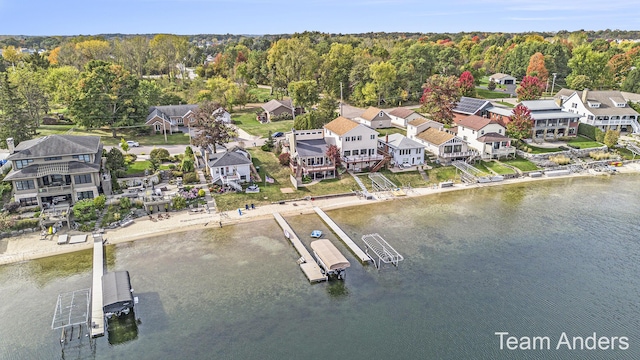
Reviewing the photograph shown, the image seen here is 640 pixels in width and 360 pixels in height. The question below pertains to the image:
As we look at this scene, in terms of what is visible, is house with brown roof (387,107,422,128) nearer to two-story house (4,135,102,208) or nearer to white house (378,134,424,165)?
white house (378,134,424,165)

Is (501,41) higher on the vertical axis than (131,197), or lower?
higher

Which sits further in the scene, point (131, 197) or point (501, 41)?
point (501, 41)

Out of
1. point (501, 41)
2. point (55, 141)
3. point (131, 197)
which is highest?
point (501, 41)

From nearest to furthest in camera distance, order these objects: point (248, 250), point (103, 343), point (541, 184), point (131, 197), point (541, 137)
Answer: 1. point (103, 343)
2. point (248, 250)
3. point (131, 197)
4. point (541, 184)
5. point (541, 137)

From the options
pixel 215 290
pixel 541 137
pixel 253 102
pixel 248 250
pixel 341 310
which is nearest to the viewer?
pixel 341 310

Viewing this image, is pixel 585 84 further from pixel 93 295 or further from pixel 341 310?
pixel 93 295

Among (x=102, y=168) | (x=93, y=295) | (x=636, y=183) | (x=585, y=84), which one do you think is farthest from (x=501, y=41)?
(x=93, y=295)

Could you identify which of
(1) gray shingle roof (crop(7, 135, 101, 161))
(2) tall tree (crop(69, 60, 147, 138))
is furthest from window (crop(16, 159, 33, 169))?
(2) tall tree (crop(69, 60, 147, 138))
